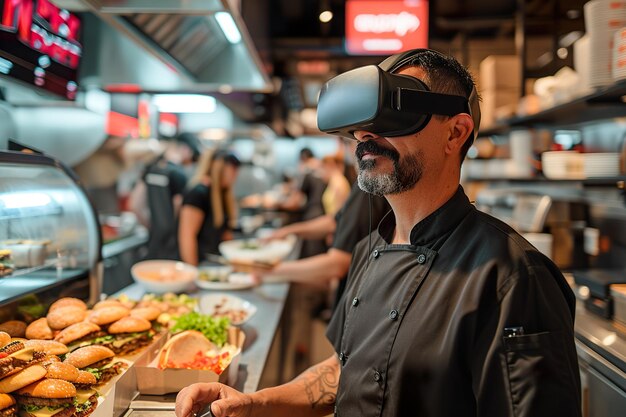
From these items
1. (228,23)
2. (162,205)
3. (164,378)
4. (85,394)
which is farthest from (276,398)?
(162,205)

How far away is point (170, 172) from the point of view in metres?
5.35

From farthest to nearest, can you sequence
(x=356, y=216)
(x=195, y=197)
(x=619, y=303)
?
(x=195, y=197) → (x=356, y=216) → (x=619, y=303)

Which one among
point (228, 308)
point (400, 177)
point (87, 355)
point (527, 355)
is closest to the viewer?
point (527, 355)

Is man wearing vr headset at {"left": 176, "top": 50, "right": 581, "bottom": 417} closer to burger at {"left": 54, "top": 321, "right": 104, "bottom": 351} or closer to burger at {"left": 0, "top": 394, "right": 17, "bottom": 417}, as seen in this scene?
burger at {"left": 0, "top": 394, "right": 17, "bottom": 417}

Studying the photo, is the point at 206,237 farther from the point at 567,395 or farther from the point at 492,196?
the point at 567,395

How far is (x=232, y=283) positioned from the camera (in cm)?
313

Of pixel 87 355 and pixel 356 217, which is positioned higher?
pixel 356 217

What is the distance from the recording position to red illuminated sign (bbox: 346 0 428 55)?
4.21 metres

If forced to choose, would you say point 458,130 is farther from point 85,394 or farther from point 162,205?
point 162,205

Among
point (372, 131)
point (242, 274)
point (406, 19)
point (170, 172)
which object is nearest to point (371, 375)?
point (372, 131)

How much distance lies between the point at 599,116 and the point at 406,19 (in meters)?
1.68

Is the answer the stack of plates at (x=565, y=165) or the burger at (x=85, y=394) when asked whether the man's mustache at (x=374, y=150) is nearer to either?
the burger at (x=85, y=394)

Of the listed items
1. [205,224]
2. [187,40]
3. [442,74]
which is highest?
[187,40]

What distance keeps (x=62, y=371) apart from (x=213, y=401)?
0.36 metres
